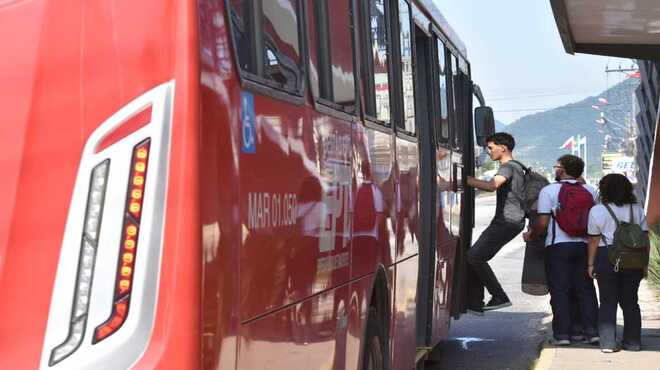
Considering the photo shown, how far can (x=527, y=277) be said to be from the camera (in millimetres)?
13391

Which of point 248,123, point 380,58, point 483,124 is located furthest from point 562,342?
point 248,123

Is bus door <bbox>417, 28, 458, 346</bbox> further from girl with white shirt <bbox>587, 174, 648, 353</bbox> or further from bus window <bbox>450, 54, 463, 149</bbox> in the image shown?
girl with white shirt <bbox>587, 174, 648, 353</bbox>

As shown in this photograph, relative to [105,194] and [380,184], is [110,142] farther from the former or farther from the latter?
[380,184]

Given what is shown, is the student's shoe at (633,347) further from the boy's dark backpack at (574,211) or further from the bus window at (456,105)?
the bus window at (456,105)

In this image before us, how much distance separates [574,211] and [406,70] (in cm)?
424

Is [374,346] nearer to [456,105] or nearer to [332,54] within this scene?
[332,54]

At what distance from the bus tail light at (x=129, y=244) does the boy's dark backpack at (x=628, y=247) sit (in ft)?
28.6

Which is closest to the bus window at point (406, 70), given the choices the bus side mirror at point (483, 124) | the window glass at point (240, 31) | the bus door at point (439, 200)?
the bus door at point (439, 200)

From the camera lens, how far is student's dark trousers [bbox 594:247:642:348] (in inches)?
482

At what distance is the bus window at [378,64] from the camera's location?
23.3 feet

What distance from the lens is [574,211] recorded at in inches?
493

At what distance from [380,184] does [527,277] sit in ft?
21.3

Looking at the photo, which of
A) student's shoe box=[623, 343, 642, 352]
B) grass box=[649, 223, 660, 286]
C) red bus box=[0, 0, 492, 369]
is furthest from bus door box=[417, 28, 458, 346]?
grass box=[649, 223, 660, 286]

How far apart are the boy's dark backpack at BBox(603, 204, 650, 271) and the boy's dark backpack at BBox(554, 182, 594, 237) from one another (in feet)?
1.60
